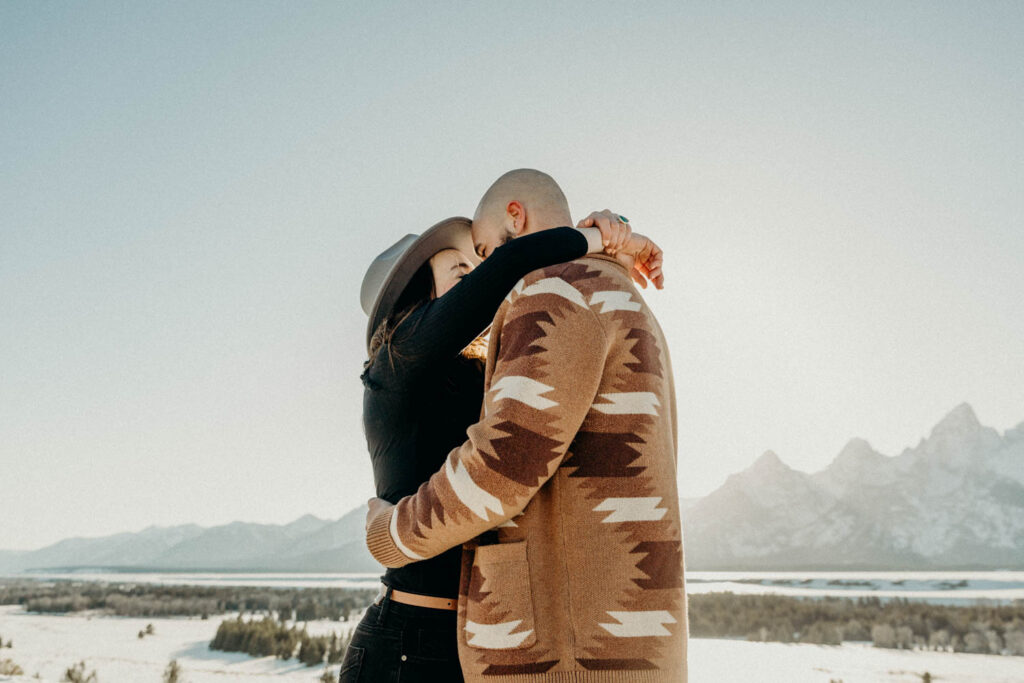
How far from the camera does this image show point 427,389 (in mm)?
1556

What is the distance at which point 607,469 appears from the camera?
1.16 metres

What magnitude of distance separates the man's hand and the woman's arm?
12.5 inches

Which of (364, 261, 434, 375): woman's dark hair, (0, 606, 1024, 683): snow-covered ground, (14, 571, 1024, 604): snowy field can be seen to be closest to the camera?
(364, 261, 434, 375): woman's dark hair

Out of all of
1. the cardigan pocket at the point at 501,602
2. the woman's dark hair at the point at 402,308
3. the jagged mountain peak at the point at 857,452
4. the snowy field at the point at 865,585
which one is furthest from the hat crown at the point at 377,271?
the jagged mountain peak at the point at 857,452

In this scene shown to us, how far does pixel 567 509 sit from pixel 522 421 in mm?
181

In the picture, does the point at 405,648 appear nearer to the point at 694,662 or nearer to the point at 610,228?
the point at 610,228

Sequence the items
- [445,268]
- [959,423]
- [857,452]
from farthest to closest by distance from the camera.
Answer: [857,452] → [959,423] → [445,268]

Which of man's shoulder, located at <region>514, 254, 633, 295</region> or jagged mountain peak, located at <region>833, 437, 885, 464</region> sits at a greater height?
man's shoulder, located at <region>514, 254, 633, 295</region>

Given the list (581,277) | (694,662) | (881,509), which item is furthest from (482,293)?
(881,509)

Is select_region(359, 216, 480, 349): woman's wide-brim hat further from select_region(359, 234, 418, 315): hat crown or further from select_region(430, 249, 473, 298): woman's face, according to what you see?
select_region(359, 234, 418, 315): hat crown

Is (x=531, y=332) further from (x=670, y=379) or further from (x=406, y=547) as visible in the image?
(x=406, y=547)

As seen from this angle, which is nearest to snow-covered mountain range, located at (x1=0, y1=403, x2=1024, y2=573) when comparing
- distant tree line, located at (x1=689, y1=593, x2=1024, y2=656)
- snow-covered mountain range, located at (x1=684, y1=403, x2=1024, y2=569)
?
snow-covered mountain range, located at (x1=684, y1=403, x2=1024, y2=569)

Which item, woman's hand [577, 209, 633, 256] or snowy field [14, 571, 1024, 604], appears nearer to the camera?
woman's hand [577, 209, 633, 256]

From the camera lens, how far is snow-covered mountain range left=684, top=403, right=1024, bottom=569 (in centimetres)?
8062
